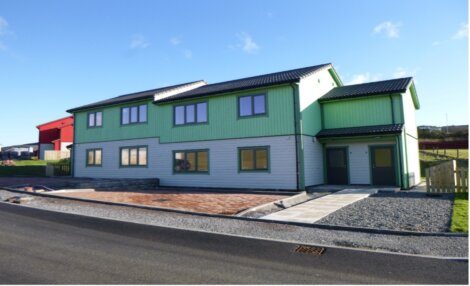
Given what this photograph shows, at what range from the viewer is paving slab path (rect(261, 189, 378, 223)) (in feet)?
34.7

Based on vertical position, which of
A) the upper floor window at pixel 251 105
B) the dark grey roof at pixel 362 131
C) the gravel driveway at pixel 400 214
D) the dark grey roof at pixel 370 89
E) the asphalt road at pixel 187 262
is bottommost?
the asphalt road at pixel 187 262

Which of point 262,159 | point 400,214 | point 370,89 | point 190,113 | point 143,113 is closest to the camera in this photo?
point 400,214

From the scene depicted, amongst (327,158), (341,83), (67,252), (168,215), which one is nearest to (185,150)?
(327,158)

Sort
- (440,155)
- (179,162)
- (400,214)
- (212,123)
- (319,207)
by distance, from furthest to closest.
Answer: (440,155)
(179,162)
(212,123)
(319,207)
(400,214)

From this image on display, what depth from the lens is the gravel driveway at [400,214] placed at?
918cm

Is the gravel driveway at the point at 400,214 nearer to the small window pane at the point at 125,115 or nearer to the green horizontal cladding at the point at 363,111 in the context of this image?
the green horizontal cladding at the point at 363,111

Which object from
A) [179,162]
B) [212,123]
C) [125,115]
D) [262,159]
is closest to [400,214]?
[262,159]

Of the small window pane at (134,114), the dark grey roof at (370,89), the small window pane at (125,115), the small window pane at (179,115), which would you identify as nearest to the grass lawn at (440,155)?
the dark grey roof at (370,89)

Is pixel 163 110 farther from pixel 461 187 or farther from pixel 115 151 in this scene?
pixel 461 187

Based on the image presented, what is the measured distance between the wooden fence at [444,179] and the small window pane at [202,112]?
12573 mm

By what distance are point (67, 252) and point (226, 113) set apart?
14088mm

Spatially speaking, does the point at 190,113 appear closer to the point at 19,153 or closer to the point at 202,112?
the point at 202,112

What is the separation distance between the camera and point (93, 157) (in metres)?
25.9

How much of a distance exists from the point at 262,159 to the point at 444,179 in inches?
343
